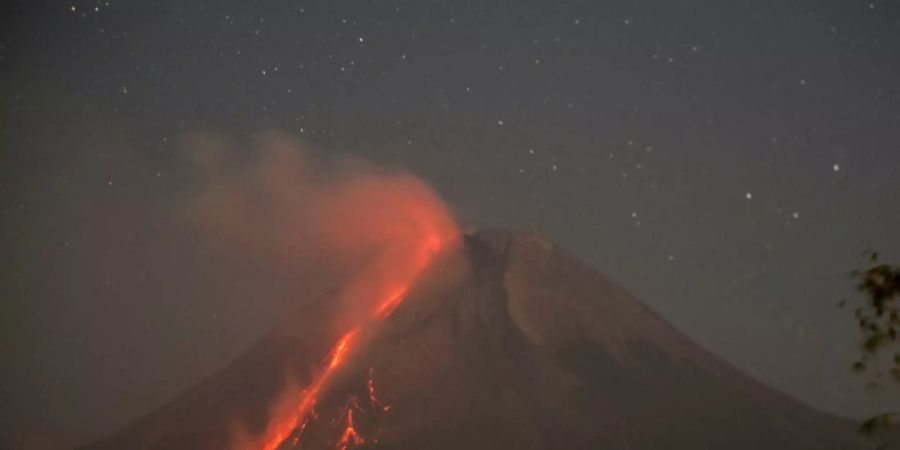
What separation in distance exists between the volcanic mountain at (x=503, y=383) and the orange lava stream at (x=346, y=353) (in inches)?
20.8

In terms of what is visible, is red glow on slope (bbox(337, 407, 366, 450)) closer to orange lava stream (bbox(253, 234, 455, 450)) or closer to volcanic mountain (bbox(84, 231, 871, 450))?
orange lava stream (bbox(253, 234, 455, 450))

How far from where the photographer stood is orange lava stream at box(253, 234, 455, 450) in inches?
1759

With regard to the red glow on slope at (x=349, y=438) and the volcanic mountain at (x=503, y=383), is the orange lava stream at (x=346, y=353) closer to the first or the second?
the red glow on slope at (x=349, y=438)

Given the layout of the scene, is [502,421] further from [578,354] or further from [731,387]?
[731,387]

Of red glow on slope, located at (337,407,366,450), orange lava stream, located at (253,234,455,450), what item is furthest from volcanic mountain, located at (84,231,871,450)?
orange lava stream, located at (253,234,455,450)

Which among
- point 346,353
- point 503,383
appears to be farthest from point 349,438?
point 503,383

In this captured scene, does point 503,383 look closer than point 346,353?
Yes

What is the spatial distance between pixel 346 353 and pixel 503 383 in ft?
39.9

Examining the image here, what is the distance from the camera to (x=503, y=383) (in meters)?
49.5

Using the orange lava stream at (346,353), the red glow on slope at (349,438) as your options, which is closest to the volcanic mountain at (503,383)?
the red glow on slope at (349,438)

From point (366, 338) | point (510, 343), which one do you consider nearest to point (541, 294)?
point (510, 343)

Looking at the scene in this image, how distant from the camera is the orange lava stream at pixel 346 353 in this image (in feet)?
147

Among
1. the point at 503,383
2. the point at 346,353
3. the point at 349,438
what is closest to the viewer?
the point at 349,438

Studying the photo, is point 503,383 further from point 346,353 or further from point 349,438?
point 349,438
